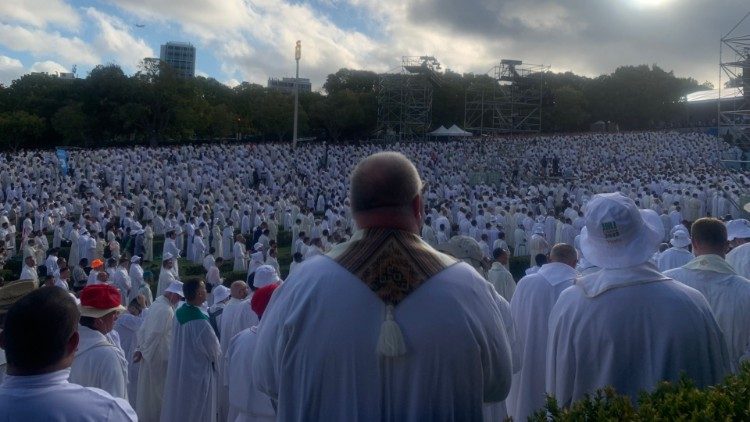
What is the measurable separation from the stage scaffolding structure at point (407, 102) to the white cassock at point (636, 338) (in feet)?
145

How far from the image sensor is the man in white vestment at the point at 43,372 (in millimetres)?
2264

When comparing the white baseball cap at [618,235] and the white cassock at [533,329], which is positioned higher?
the white baseball cap at [618,235]

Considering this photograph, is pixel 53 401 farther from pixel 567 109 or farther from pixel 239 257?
pixel 567 109

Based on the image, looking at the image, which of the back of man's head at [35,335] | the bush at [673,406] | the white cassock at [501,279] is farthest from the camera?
the white cassock at [501,279]

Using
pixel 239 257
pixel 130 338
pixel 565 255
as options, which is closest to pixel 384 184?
pixel 565 255

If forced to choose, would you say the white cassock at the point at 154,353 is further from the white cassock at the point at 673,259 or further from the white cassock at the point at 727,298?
the white cassock at the point at 673,259

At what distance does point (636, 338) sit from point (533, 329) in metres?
2.02

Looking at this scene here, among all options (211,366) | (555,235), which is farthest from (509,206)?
(211,366)

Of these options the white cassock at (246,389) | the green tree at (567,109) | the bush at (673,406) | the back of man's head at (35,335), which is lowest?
the white cassock at (246,389)

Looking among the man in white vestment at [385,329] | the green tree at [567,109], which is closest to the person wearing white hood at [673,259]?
the man in white vestment at [385,329]

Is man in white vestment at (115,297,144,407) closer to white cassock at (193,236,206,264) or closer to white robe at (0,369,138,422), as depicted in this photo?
white robe at (0,369,138,422)

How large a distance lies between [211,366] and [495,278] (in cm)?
390

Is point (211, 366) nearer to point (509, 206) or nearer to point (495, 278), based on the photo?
point (495, 278)

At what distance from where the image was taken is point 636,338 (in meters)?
2.75
